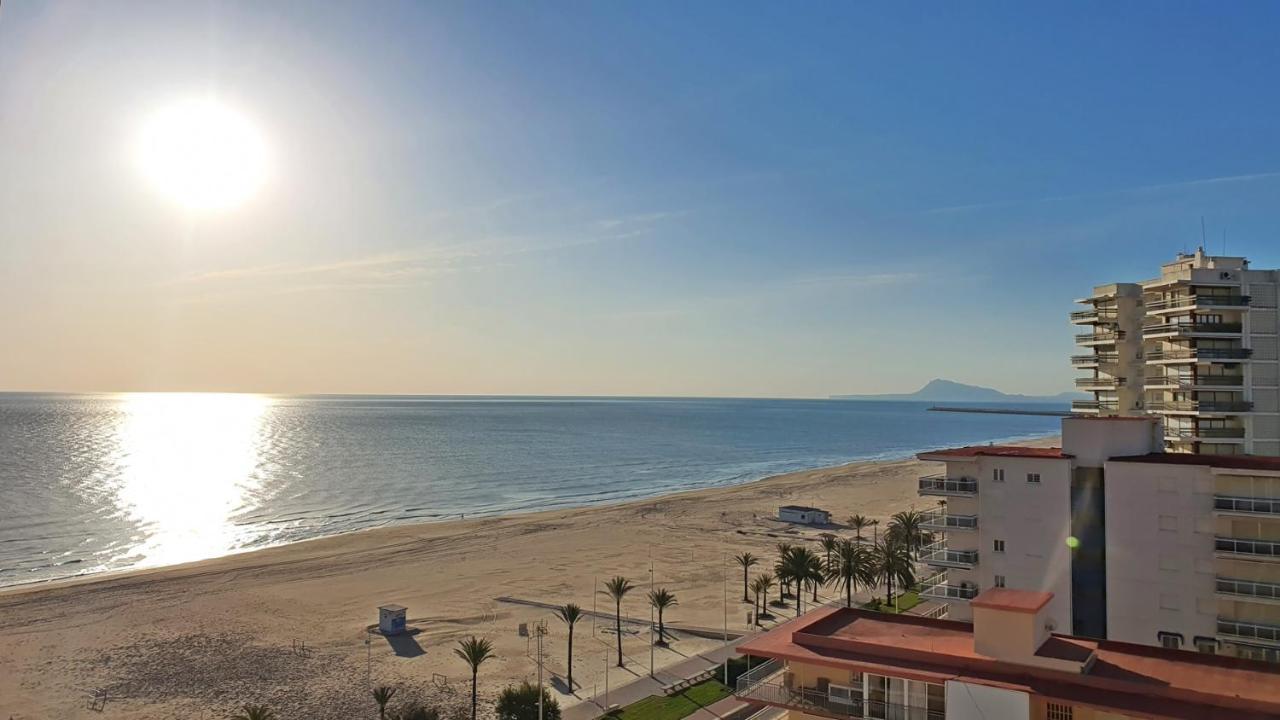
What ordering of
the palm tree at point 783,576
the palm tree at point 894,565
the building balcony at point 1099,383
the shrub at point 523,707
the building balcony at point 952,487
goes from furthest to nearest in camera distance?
the building balcony at point 1099,383, the palm tree at point 783,576, the palm tree at point 894,565, the building balcony at point 952,487, the shrub at point 523,707

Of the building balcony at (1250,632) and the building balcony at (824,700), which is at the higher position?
the building balcony at (824,700)

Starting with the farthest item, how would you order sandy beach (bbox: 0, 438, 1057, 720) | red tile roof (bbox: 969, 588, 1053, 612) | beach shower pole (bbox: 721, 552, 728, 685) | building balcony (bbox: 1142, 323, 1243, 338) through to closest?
building balcony (bbox: 1142, 323, 1243, 338) → sandy beach (bbox: 0, 438, 1057, 720) → beach shower pole (bbox: 721, 552, 728, 685) → red tile roof (bbox: 969, 588, 1053, 612)

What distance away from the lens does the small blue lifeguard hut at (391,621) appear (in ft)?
167

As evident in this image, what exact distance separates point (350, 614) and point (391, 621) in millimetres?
7280

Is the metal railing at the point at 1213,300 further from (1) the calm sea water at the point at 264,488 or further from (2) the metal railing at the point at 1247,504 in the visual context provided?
(1) the calm sea water at the point at 264,488

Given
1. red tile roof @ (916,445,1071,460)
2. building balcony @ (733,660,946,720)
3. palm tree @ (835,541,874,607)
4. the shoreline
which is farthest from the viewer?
the shoreline

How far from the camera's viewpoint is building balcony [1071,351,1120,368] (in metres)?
58.5

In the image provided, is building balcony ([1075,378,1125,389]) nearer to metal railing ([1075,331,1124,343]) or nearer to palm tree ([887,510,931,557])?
metal railing ([1075,331,1124,343])

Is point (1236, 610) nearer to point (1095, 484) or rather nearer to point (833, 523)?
point (1095, 484)

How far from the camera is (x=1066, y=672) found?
65.4 ft

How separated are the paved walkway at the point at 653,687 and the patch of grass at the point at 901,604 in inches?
470

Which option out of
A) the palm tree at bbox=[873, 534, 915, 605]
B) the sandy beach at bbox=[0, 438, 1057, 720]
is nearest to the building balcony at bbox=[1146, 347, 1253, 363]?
the palm tree at bbox=[873, 534, 915, 605]

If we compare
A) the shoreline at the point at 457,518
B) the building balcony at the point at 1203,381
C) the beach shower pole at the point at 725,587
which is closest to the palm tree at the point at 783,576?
the beach shower pole at the point at 725,587

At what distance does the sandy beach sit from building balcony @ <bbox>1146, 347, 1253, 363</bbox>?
32.2 m
